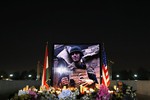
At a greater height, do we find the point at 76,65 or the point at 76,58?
the point at 76,58

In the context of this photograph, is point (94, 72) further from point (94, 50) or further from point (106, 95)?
point (106, 95)

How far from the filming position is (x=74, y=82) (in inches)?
1324

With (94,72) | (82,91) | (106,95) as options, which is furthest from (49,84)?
(106,95)

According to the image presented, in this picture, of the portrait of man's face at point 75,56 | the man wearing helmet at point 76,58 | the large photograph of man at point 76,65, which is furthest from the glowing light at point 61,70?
the portrait of man's face at point 75,56

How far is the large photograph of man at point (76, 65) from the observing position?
33.5 meters

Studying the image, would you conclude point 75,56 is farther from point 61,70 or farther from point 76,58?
point 61,70

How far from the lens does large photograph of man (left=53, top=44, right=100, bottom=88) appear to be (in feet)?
110

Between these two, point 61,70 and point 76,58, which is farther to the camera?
point 76,58

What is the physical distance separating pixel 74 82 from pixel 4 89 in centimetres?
736

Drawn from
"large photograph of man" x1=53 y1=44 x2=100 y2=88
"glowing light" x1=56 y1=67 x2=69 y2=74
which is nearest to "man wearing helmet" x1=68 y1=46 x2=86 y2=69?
"large photograph of man" x1=53 y1=44 x2=100 y2=88

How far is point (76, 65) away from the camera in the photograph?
33781 mm

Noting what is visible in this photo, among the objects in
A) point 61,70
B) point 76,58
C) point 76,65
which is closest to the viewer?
point 61,70

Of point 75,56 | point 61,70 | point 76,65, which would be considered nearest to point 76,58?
point 75,56

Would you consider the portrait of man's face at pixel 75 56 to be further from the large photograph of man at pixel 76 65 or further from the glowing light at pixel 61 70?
the glowing light at pixel 61 70
